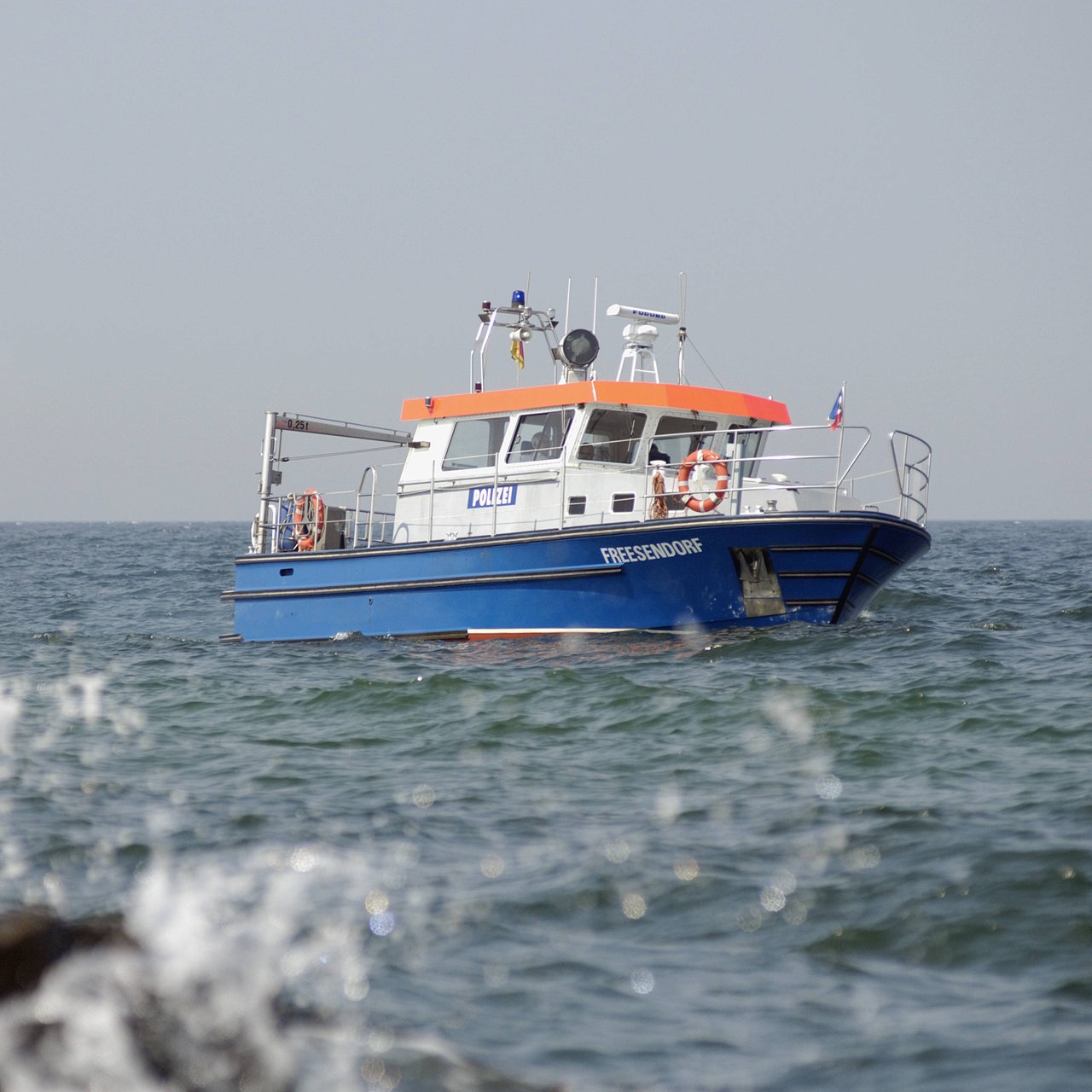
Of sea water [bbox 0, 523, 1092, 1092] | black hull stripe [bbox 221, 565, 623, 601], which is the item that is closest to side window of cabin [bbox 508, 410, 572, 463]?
black hull stripe [bbox 221, 565, 623, 601]

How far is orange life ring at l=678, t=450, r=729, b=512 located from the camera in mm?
12859

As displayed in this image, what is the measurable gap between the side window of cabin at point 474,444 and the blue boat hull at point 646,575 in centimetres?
146

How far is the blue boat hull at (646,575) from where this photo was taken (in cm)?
1219

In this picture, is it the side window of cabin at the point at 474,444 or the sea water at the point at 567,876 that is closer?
the sea water at the point at 567,876

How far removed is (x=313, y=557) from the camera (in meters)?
14.6

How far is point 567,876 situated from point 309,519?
A: 10960 mm

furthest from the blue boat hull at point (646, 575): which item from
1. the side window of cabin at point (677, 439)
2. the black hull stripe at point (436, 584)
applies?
the side window of cabin at point (677, 439)

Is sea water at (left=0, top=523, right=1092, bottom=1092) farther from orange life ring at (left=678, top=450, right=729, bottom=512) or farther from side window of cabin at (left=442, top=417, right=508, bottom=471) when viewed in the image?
side window of cabin at (left=442, top=417, right=508, bottom=471)

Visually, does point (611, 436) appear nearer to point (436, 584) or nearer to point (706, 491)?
point (706, 491)

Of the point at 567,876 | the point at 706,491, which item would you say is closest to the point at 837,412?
the point at 706,491

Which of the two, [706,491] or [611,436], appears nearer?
[706,491]

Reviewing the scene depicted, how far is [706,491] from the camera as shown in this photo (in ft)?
41.4

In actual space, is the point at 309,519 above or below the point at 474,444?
below

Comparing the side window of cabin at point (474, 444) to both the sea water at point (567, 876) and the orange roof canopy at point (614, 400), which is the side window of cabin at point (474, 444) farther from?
the sea water at point (567, 876)
